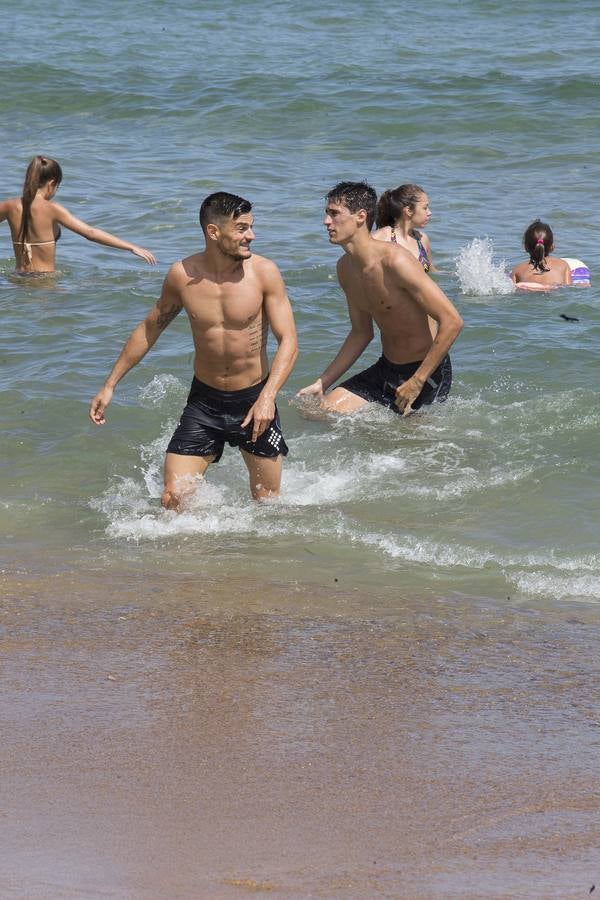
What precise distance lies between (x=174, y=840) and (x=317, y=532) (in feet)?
9.72

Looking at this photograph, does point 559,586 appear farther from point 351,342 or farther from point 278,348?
point 351,342

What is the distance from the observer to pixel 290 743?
407 cm

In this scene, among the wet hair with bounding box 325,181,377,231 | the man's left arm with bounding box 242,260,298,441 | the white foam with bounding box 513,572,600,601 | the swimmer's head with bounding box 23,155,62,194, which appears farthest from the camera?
the swimmer's head with bounding box 23,155,62,194

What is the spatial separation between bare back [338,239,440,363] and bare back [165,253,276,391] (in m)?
1.38

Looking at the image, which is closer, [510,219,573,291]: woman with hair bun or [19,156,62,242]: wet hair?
[510,219,573,291]: woman with hair bun

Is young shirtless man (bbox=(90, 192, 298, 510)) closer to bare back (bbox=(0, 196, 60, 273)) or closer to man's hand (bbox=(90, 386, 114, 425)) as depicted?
man's hand (bbox=(90, 386, 114, 425))

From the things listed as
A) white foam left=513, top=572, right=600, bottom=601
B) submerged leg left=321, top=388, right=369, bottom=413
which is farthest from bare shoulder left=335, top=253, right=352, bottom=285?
white foam left=513, top=572, right=600, bottom=601

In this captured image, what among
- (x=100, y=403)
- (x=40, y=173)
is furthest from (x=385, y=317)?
(x=40, y=173)

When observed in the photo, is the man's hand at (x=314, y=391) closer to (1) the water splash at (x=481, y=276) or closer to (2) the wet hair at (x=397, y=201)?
(2) the wet hair at (x=397, y=201)

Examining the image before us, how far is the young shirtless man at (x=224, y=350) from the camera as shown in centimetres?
599

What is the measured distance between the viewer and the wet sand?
3.31 metres

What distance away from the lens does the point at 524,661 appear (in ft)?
15.7

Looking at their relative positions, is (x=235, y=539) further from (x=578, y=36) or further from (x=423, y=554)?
(x=578, y=36)

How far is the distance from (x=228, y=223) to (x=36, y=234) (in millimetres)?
5888
